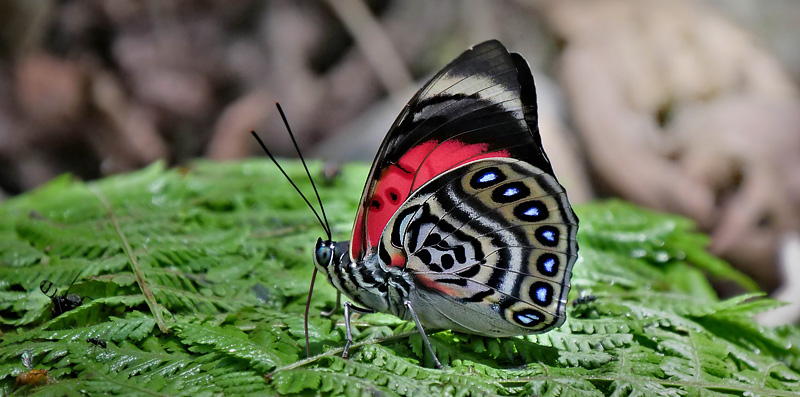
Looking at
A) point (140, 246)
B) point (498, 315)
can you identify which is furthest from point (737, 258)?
point (140, 246)

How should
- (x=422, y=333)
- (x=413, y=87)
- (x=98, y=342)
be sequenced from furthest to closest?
(x=413, y=87), (x=422, y=333), (x=98, y=342)

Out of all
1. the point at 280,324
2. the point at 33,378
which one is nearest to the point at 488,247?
the point at 280,324

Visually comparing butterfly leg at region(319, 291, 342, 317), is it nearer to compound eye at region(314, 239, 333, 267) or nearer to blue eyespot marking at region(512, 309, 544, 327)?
compound eye at region(314, 239, 333, 267)

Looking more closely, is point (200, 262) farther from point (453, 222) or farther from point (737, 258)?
point (737, 258)

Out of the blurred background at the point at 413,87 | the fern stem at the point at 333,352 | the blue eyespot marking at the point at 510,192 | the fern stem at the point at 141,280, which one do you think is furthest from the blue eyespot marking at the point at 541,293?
the blurred background at the point at 413,87

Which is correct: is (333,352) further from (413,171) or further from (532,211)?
(532,211)


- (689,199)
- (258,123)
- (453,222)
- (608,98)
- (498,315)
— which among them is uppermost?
(608,98)
